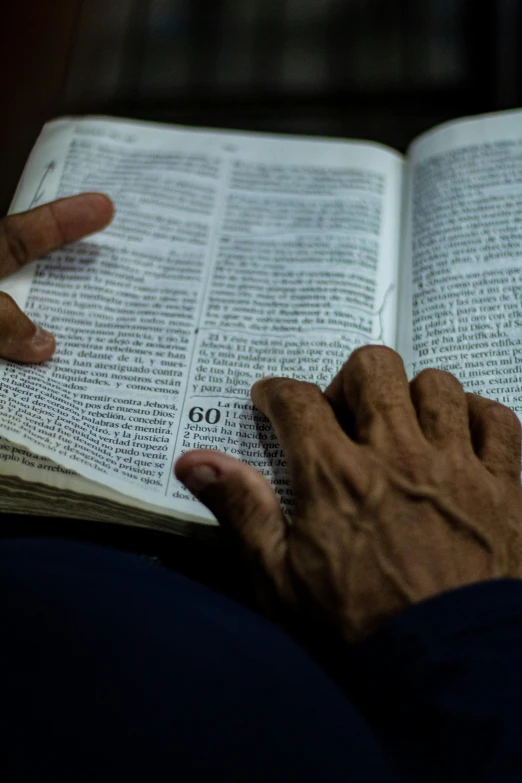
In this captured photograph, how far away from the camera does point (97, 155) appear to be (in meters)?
0.59

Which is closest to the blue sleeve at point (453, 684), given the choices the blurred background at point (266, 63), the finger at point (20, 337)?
the finger at point (20, 337)

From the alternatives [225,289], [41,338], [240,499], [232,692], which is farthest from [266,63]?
[232,692]

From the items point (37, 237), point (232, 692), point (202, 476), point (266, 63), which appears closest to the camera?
point (232, 692)

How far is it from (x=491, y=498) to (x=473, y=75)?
0.50 metres

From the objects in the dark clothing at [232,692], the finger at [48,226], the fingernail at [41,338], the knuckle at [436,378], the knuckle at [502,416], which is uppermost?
the finger at [48,226]

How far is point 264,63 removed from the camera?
71cm

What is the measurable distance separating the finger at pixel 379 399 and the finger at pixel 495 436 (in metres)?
0.05

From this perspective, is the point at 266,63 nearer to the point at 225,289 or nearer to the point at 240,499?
the point at 225,289

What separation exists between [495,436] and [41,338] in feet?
1.08

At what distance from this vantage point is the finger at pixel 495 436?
0.41m

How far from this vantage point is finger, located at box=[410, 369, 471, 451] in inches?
15.9

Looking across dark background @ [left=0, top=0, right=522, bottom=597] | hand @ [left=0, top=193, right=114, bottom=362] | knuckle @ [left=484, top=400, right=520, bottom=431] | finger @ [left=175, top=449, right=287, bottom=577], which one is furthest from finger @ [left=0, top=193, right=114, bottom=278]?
knuckle @ [left=484, top=400, right=520, bottom=431]

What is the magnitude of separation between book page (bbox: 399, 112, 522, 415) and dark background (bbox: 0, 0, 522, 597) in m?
0.08

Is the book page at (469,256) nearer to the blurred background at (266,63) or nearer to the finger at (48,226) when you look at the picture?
the blurred background at (266,63)
